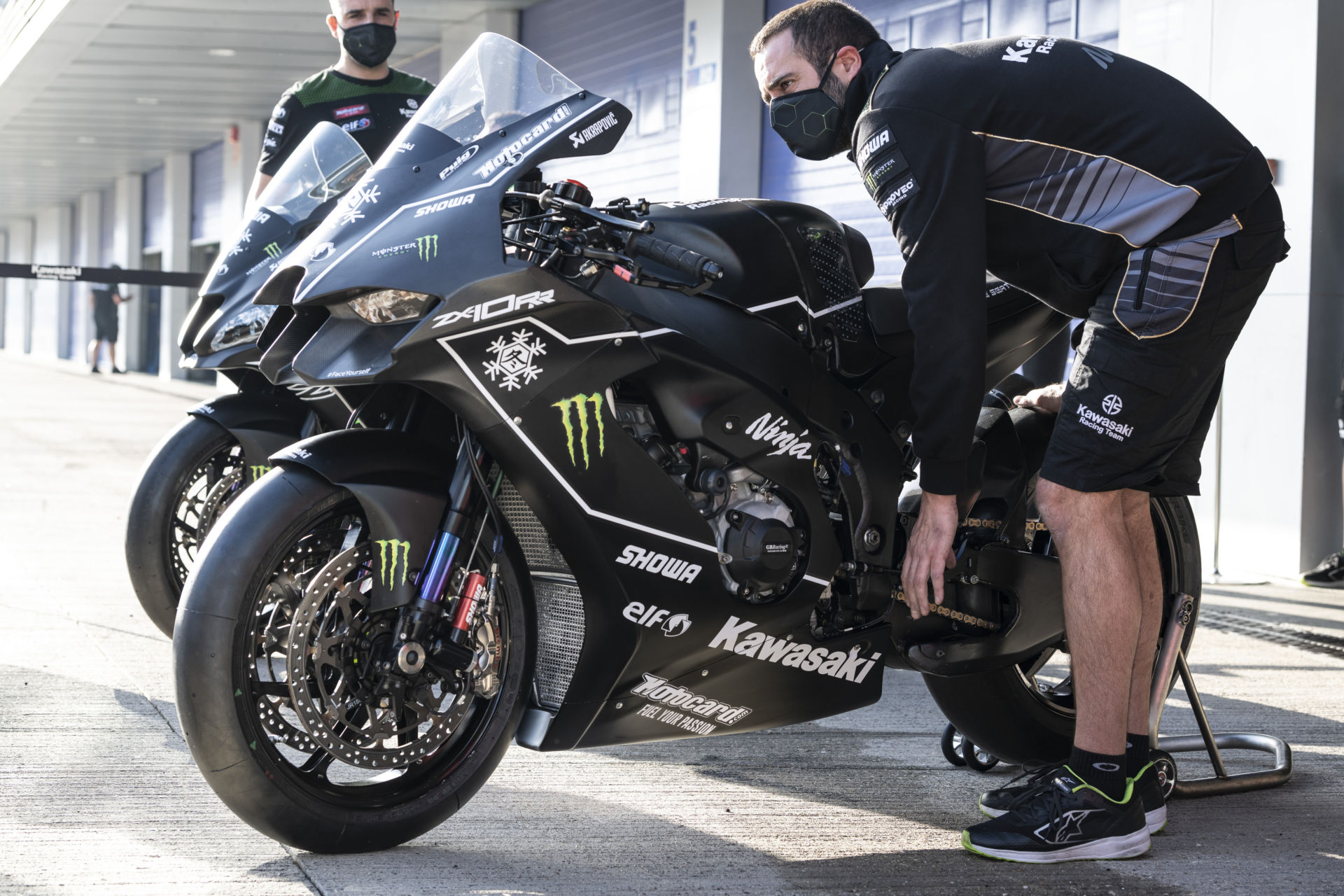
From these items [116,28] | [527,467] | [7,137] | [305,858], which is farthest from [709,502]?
[7,137]

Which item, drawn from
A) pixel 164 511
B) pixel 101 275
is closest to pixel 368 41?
pixel 164 511

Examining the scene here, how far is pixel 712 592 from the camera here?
2613mm

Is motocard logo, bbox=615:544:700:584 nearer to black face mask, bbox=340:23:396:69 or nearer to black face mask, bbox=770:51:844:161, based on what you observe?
black face mask, bbox=770:51:844:161

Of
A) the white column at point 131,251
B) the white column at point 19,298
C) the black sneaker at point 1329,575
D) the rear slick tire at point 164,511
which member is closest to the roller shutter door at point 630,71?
the black sneaker at point 1329,575

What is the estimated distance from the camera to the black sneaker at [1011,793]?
2.82 meters

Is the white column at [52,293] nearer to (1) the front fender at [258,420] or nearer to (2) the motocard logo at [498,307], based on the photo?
(1) the front fender at [258,420]

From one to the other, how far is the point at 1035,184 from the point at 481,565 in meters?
1.29

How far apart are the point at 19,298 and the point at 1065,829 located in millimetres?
52947

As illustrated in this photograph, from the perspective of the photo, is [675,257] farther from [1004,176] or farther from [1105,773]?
[1105,773]

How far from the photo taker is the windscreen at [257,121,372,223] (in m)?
3.90

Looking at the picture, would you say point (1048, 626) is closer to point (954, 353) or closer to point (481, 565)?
point (954, 353)

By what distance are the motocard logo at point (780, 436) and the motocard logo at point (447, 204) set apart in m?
0.67

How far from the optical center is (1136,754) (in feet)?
9.45

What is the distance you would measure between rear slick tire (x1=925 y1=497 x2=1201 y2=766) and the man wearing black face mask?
2.75 meters
